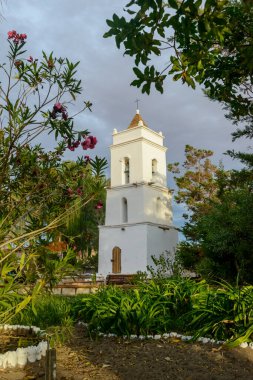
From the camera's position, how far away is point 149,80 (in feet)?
9.07

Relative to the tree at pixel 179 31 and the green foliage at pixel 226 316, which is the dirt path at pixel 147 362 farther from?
the tree at pixel 179 31

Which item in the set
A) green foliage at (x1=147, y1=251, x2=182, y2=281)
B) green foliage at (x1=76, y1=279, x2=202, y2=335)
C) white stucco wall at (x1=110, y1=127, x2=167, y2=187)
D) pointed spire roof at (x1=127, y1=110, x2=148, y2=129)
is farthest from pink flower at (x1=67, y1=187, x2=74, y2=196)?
pointed spire roof at (x1=127, y1=110, x2=148, y2=129)

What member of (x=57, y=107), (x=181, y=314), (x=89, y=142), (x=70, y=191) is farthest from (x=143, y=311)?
(x=57, y=107)

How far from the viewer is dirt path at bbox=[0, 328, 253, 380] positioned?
3794 mm

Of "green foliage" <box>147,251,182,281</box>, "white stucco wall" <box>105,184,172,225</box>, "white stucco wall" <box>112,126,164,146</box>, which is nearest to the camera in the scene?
"green foliage" <box>147,251,182,281</box>

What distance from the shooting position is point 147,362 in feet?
13.8

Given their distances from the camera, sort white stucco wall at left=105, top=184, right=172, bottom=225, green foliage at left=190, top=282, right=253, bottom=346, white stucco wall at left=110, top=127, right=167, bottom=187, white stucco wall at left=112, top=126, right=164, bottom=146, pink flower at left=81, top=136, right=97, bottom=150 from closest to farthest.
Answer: green foliage at left=190, top=282, right=253, bottom=346 → pink flower at left=81, top=136, right=97, bottom=150 → white stucco wall at left=105, top=184, right=172, bottom=225 → white stucco wall at left=110, top=127, right=167, bottom=187 → white stucco wall at left=112, top=126, right=164, bottom=146

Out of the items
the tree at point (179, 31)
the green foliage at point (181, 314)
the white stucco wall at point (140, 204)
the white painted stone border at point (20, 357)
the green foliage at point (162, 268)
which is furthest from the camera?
the white stucco wall at point (140, 204)

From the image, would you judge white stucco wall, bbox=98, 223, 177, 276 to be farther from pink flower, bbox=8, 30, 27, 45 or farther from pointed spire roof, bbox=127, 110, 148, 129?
pink flower, bbox=8, 30, 27, 45

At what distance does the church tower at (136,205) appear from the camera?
2897 centimetres

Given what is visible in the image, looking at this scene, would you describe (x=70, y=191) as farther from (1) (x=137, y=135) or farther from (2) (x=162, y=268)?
(1) (x=137, y=135)

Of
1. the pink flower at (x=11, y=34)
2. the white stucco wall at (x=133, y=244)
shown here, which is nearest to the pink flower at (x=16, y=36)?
the pink flower at (x=11, y=34)

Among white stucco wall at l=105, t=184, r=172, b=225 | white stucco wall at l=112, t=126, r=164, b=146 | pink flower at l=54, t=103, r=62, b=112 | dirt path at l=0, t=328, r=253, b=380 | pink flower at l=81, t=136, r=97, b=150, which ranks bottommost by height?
dirt path at l=0, t=328, r=253, b=380

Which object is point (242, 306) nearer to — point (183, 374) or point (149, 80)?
point (183, 374)
